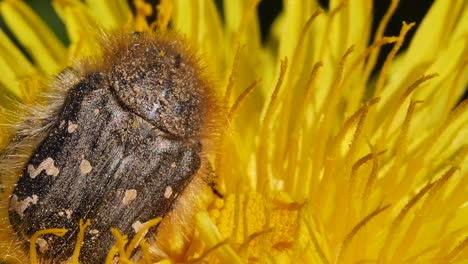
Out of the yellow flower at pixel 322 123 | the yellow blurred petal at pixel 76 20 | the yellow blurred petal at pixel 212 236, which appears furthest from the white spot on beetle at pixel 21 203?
the yellow blurred petal at pixel 76 20

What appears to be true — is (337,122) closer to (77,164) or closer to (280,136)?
(280,136)

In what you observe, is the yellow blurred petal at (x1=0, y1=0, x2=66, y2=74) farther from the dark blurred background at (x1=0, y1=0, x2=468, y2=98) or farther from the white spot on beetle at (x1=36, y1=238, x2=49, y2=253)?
the white spot on beetle at (x1=36, y1=238, x2=49, y2=253)

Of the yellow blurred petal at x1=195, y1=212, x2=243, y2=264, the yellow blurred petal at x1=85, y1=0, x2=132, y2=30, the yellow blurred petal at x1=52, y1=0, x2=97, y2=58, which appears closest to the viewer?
the yellow blurred petal at x1=195, y1=212, x2=243, y2=264

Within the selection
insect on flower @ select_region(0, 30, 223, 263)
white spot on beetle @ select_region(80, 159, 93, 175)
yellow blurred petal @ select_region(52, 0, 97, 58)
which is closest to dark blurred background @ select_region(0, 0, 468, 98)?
yellow blurred petal @ select_region(52, 0, 97, 58)

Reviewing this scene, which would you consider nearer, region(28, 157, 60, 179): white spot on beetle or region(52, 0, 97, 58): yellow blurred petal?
region(28, 157, 60, 179): white spot on beetle

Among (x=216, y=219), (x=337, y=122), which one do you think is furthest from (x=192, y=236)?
(x=337, y=122)

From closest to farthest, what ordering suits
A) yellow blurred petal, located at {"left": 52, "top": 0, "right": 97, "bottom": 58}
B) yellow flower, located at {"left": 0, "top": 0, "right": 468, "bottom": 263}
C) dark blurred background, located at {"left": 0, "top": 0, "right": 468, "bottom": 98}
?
1. yellow flower, located at {"left": 0, "top": 0, "right": 468, "bottom": 263}
2. yellow blurred petal, located at {"left": 52, "top": 0, "right": 97, "bottom": 58}
3. dark blurred background, located at {"left": 0, "top": 0, "right": 468, "bottom": 98}

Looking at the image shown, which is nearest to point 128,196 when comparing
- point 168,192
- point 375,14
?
point 168,192
